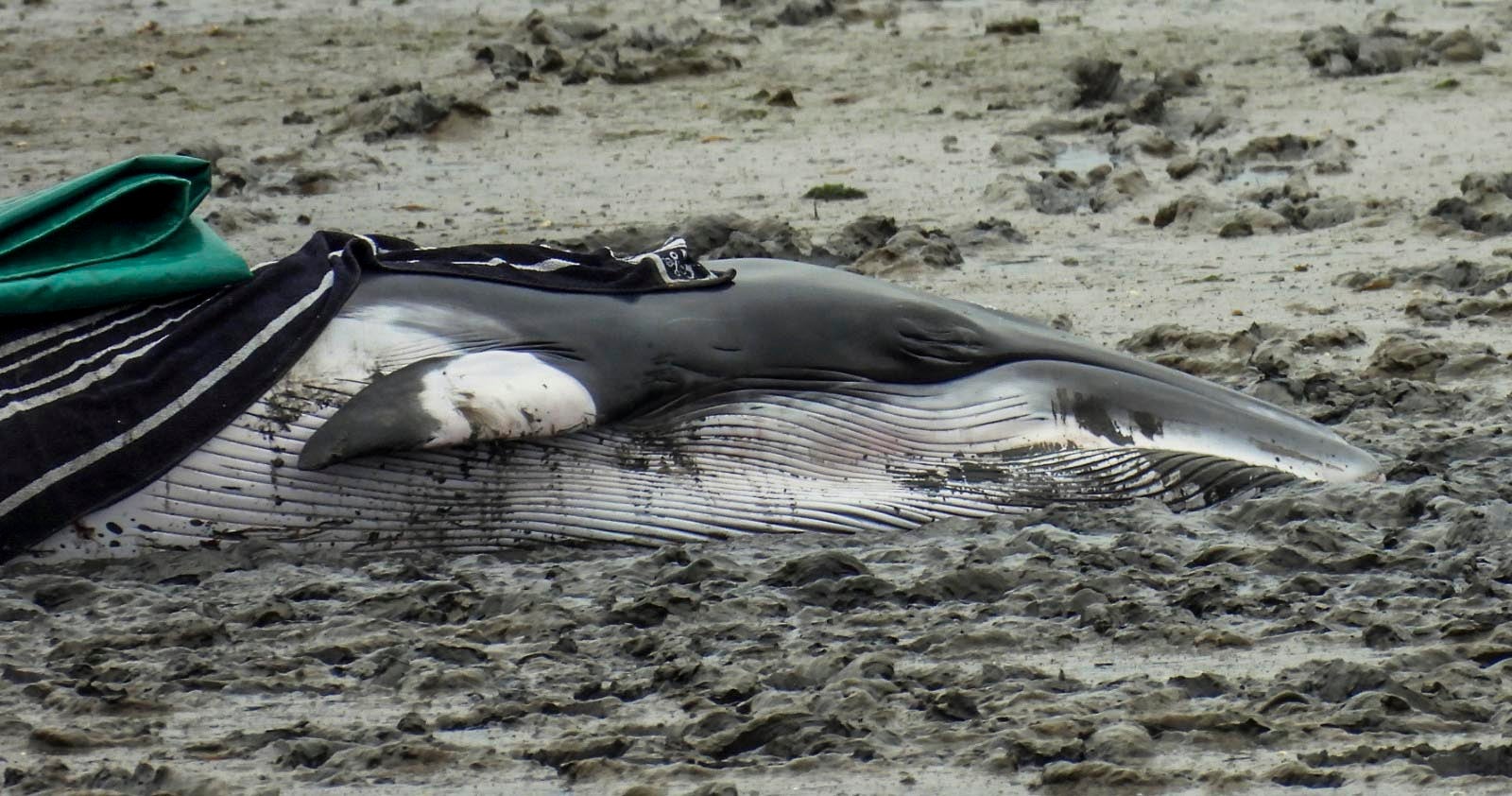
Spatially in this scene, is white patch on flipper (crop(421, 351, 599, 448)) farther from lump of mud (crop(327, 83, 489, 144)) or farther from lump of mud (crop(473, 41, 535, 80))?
lump of mud (crop(473, 41, 535, 80))

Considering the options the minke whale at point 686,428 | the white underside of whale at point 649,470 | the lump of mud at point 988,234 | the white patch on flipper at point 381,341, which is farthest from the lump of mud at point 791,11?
the white patch on flipper at point 381,341

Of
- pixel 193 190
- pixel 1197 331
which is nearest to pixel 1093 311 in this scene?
pixel 1197 331

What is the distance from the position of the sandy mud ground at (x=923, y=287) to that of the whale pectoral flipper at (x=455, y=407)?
303 millimetres

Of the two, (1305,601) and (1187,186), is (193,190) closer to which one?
(1305,601)

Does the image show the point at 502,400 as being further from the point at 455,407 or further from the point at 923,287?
the point at 923,287

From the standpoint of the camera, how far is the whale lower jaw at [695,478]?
4.76 m

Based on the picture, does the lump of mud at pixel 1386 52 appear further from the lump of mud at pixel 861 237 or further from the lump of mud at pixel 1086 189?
the lump of mud at pixel 861 237

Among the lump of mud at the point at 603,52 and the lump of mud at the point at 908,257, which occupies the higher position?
the lump of mud at the point at 603,52

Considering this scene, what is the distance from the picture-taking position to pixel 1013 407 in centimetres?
514

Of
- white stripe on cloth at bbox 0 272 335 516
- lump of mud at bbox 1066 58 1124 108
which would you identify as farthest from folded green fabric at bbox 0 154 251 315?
lump of mud at bbox 1066 58 1124 108

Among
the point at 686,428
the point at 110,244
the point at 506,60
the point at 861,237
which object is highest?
the point at 506,60

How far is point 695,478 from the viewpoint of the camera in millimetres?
4996

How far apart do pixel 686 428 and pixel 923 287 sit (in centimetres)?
238

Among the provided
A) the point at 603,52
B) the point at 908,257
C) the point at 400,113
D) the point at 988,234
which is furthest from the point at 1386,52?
the point at 400,113
